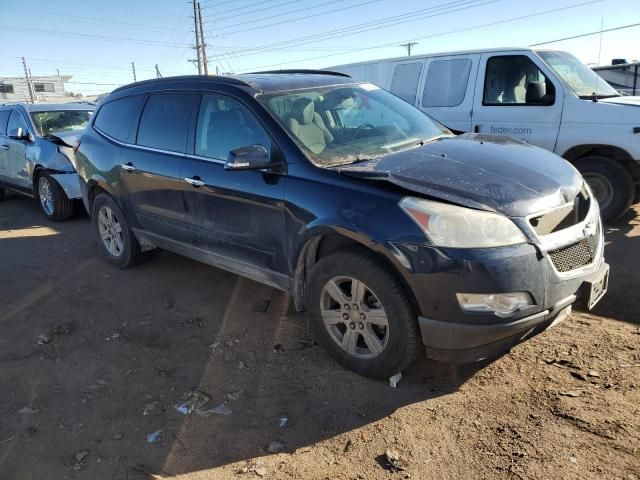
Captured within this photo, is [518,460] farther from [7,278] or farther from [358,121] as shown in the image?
[7,278]

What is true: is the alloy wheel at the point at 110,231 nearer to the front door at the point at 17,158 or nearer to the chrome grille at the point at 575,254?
the front door at the point at 17,158

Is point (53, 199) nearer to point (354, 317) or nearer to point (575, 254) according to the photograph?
point (354, 317)

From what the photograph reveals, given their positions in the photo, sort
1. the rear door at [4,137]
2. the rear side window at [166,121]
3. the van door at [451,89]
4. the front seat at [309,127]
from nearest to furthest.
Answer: the front seat at [309,127]
the rear side window at [166,121]
the van door at [451,89]
the rear door at [4,137]

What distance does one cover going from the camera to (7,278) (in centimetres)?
537

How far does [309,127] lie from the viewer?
11.8ft

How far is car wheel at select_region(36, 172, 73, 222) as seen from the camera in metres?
7.57

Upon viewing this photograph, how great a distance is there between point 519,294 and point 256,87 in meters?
2.37

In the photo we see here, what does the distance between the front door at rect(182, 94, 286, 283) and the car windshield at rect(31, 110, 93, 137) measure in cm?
526

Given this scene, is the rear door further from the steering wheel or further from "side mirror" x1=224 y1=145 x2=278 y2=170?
the steering wheel

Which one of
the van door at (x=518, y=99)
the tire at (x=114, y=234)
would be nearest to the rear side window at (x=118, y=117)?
the tire at (x=114, y=234)

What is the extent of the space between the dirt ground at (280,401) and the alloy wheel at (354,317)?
212 mm

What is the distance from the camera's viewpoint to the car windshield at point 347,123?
3480 mm

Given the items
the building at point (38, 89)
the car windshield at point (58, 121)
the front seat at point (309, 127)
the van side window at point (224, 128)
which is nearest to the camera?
the front seat at point (309, 127)

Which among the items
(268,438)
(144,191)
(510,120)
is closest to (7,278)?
(144,191)
